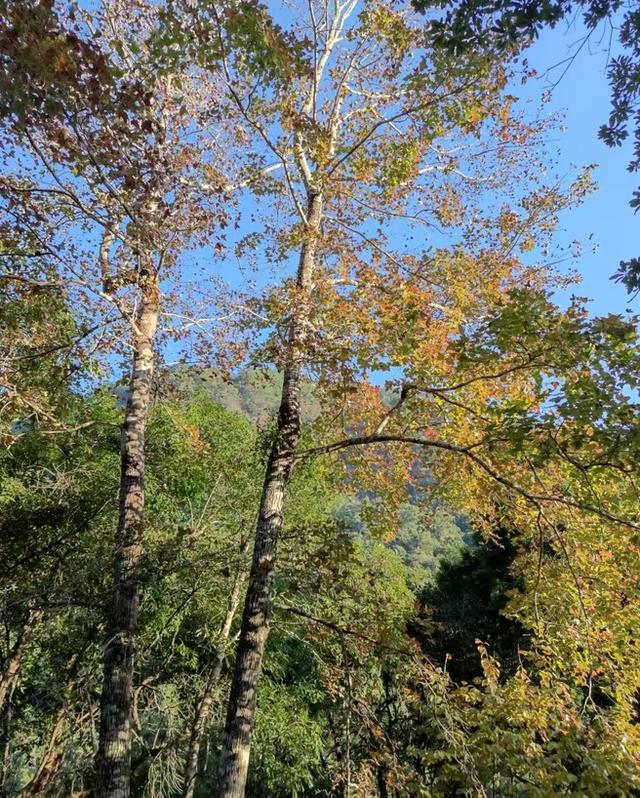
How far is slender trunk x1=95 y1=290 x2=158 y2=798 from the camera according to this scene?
4.55m

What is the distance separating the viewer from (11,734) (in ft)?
29.6

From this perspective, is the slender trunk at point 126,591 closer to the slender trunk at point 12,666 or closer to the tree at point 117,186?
the tree at point 117,186

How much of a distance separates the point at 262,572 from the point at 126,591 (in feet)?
4.98

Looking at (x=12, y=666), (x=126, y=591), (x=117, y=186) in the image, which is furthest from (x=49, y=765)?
(x=117, y=186)

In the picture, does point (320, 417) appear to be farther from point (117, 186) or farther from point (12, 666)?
point (12, 666)

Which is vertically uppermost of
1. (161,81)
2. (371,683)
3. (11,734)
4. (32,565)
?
(161,81)

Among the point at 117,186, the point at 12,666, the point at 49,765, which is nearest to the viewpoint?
the point at 117,186

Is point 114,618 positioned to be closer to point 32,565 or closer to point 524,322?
point 32,565

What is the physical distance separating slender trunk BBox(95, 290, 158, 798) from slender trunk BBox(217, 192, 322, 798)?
100 centimetres

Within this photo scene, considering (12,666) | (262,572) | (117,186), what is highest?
(117,186)

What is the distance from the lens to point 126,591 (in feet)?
17.2

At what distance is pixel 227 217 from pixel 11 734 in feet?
31.0

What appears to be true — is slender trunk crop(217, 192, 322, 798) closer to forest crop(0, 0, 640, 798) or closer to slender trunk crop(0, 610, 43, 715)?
forest crop(0, 0, 640, 798)

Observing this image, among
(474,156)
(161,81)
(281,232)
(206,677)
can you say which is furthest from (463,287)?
(206,677)
